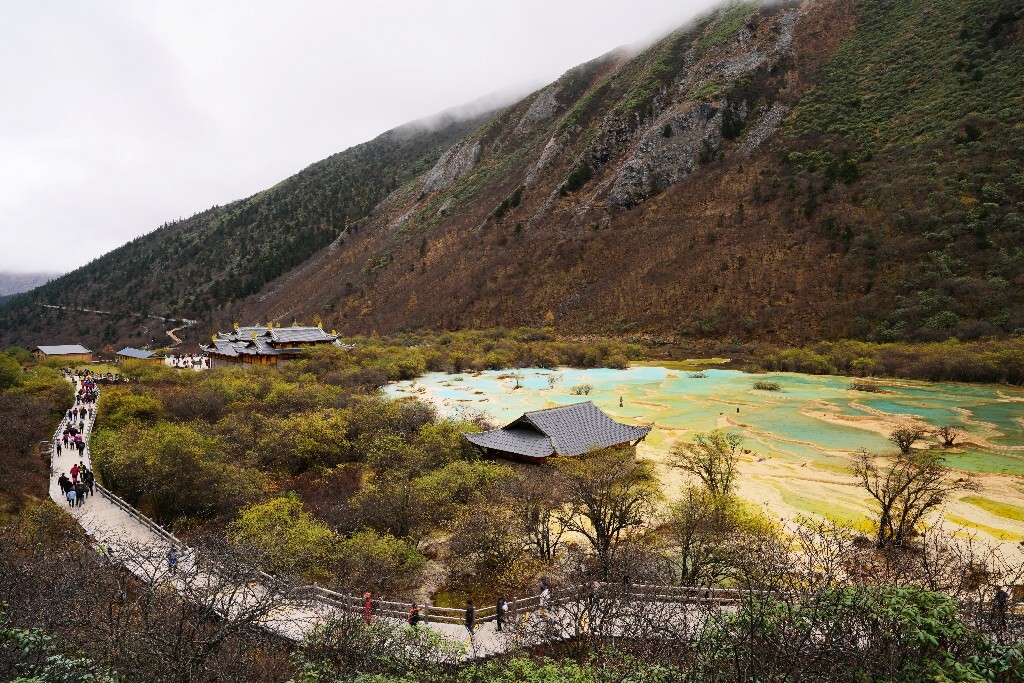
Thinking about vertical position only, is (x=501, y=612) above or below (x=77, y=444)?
below

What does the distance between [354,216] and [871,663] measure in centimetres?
15695

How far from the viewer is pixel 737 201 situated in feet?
270

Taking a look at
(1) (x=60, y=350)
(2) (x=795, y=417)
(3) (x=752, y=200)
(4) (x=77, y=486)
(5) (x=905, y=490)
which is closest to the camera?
(5) (x=905, y=490)

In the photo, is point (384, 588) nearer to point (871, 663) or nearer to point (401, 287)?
point (871, 663)

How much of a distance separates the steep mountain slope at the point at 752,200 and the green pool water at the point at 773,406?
15.0 metres

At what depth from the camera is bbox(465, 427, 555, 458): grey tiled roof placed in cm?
2436

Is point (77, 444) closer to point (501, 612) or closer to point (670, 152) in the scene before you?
point (501, 612)

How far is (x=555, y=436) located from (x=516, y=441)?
1837 mm

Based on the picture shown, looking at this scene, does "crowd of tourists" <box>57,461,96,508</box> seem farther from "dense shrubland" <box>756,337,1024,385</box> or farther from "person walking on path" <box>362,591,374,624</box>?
"dense shrubland" <box>756,337,1024,385</box>

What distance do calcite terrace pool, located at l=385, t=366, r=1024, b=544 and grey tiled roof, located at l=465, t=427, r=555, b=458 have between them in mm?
6053

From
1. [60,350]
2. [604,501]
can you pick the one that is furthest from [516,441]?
[60,350]

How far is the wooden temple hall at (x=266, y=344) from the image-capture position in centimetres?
6369

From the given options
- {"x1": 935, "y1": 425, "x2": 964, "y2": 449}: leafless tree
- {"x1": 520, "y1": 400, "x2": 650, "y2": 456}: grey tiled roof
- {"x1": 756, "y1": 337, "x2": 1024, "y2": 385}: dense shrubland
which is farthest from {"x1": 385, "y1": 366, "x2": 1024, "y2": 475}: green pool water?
{"x1": 520, "y1": 400, "x2": 650, "y2": 456}: grey tiled roof

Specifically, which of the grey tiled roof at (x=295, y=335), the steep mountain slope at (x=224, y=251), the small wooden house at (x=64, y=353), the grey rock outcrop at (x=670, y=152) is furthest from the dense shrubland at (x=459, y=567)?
the steep mountain slope at (x=224, y=251)
